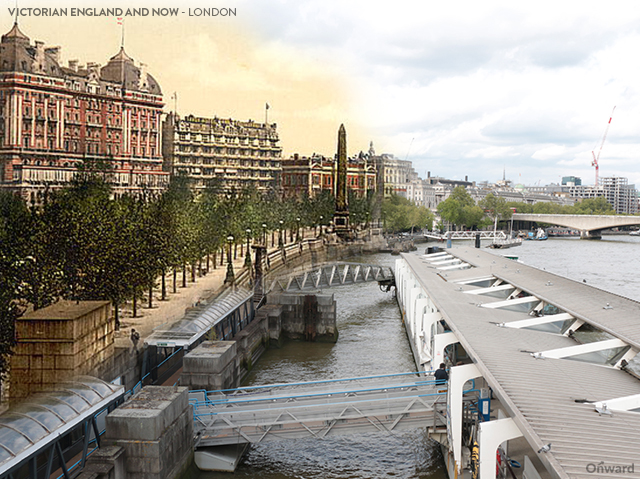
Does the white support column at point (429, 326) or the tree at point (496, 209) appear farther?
the tree at point (496, 209)

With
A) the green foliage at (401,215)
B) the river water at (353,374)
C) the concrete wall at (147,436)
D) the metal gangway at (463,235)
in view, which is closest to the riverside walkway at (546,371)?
the river water at (353,374)

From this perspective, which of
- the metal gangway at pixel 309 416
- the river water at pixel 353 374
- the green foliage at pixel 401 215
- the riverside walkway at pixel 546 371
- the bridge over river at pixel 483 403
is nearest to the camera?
the riverside walkway at pixel 546 371

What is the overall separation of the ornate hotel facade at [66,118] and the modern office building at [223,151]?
24.6ft

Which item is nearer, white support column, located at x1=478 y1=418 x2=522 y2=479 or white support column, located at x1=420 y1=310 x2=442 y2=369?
white support column, located at x1=478 y1=418 x2=522 y2=479

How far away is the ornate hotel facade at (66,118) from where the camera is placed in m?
17.7

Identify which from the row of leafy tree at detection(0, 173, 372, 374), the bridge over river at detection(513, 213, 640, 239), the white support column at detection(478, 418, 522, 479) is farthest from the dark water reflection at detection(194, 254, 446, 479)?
the bridge over river at detection(513, 213, 640, 239)

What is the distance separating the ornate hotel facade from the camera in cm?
1772

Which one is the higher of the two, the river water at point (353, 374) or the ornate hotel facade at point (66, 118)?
the ornate hotel facade at point (66, 118)

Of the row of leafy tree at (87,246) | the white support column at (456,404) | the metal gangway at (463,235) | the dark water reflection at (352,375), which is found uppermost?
the row of leafy tree at (87,246)

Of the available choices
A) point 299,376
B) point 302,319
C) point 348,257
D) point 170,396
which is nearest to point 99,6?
point 302,319

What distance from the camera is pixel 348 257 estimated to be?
4794 cm

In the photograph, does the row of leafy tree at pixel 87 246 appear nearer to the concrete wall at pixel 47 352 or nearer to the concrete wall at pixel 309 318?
the concrete wall at pixel 47 352

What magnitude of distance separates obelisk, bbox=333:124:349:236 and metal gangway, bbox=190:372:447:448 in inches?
1593

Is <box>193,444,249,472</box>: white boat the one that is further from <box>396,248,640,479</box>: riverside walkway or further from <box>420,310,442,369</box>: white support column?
<box>420,310,442,369</box>: white support column
